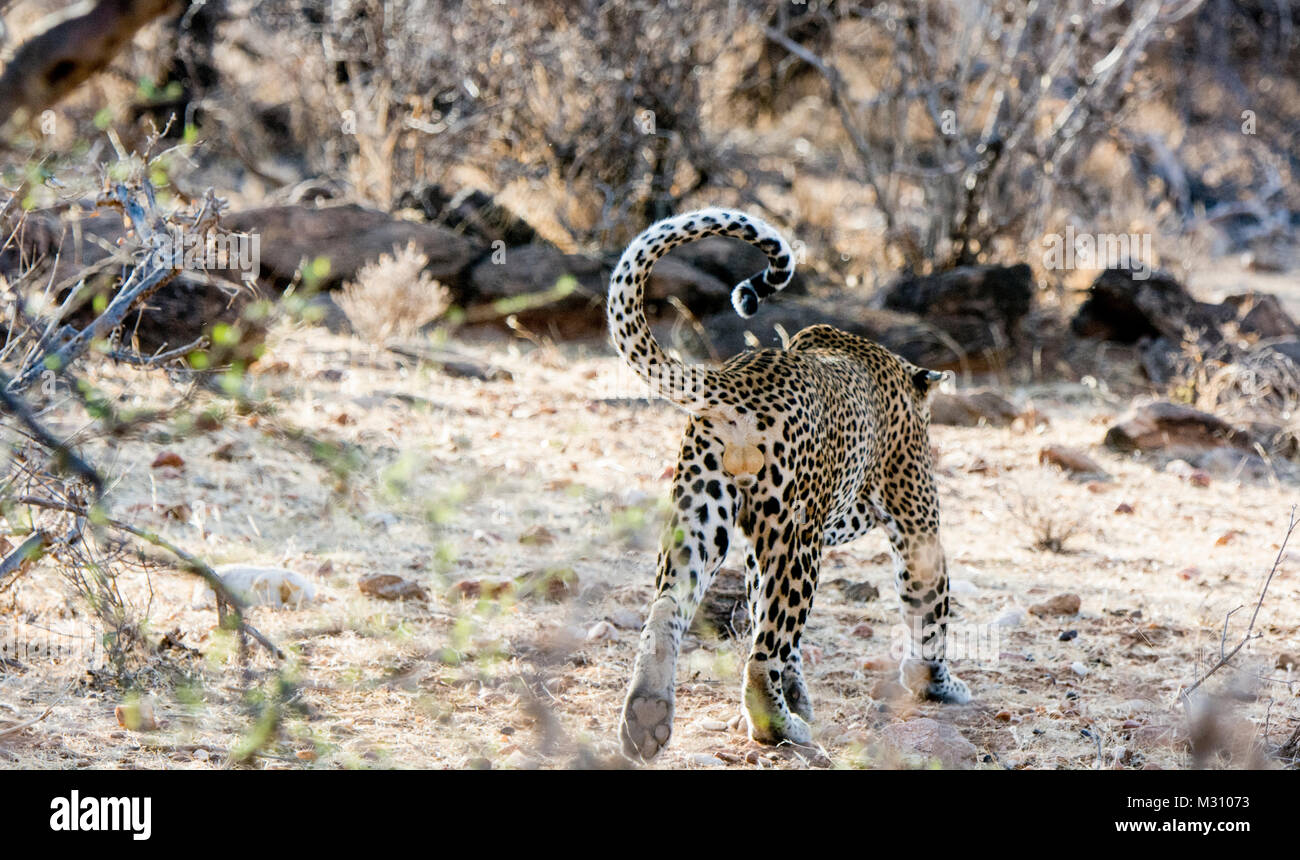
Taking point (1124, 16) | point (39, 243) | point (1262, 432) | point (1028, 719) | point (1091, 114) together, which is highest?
point (1124, 16)

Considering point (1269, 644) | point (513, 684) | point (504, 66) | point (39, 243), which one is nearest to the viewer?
point (513, 684)

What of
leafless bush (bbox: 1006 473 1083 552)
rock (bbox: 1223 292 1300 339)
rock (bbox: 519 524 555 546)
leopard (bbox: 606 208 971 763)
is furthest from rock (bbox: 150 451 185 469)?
rock (bbox: 1223 292 1300 339)

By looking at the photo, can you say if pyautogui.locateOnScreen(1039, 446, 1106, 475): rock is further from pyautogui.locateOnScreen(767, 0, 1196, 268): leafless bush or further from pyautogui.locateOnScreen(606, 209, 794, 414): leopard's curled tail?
pyautogui.locateOnScreen(606, 209, 794, 414): leopard's curled tail

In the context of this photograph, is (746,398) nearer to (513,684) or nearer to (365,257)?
(513,684)

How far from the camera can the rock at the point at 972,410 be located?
974 centimetres

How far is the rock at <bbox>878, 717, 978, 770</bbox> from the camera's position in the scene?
14.7ft

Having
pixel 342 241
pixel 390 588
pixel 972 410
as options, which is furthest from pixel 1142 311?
pixel 390 588

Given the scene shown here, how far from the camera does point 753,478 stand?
13.8 ft

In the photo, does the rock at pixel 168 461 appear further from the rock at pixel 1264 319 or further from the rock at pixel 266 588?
the rock at pixel 1264 319

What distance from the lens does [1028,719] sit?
5.03 metres

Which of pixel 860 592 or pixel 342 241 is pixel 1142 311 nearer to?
pixel 860 592

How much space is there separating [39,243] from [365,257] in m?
3.50

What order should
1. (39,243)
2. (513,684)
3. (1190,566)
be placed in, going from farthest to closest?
(39,243)
(1190,566)
(513,684)
